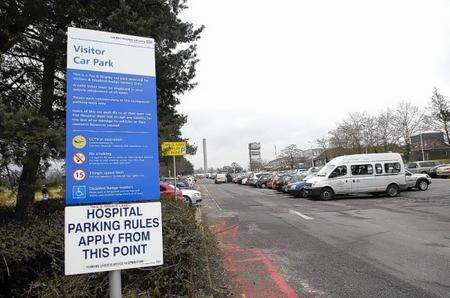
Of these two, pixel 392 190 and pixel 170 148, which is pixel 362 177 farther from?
pixel 170 148

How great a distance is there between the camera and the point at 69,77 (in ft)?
12.1

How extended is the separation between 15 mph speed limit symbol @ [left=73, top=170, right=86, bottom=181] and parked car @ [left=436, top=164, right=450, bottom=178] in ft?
154

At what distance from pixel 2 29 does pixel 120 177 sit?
6.10m

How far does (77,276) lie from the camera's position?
220 inches

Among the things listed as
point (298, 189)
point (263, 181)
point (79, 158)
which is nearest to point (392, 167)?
point (298, 189)

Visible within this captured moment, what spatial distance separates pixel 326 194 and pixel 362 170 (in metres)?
2.47

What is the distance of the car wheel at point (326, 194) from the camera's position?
2525 centimetres

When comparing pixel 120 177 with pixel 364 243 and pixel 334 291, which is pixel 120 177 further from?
pixel 364 243

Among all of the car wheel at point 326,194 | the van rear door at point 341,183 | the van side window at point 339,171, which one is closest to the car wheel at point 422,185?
the van rear door at point 341,183

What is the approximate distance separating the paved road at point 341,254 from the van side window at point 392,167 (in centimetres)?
903

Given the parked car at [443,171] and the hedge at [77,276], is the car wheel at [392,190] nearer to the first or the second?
the hedge at [77,276]

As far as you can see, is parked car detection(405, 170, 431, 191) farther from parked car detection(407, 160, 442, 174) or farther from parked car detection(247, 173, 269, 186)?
parked car detection(247, 173, 269, 186)

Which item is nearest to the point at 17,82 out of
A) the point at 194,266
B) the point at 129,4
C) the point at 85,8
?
the point at 85,8

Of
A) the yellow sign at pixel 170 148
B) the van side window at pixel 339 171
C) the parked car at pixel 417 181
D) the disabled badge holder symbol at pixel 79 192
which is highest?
the yellow sign at pixel 170 148
